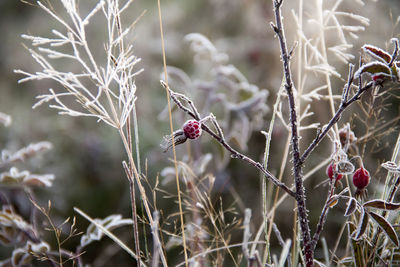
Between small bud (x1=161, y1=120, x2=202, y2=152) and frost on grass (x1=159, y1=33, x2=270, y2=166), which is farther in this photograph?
frost on grass (x1=159, y1=33, x2=270, y2=166)

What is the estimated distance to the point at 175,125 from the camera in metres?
1.62

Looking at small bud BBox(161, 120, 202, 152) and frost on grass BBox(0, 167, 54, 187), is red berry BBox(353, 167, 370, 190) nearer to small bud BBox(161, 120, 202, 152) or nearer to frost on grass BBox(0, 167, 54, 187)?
small bud BBox(161, 120, 202, 152)

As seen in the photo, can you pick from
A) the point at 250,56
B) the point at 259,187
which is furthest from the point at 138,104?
the point at 259,187

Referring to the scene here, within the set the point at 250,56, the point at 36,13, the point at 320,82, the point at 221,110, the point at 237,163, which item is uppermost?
the point at 36,13

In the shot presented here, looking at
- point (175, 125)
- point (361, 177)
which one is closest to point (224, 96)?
point (175, 125)

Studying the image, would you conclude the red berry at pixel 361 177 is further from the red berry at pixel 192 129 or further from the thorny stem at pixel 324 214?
the red berry at pixel 192 129

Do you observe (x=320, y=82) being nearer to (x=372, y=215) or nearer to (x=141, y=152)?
(x=141, y=152)

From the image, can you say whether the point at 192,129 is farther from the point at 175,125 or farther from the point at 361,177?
the point at 175,125

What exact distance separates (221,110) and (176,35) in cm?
50

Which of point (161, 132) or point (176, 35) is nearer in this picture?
point (161, 132)

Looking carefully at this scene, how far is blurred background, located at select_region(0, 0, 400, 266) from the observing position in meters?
1.33

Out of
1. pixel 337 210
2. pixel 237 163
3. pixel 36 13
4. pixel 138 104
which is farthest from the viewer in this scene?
pixel 36 13

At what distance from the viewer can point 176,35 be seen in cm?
194

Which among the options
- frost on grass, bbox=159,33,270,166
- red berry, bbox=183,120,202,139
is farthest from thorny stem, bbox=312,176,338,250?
frost on grass, bbox=159,33,270,166
